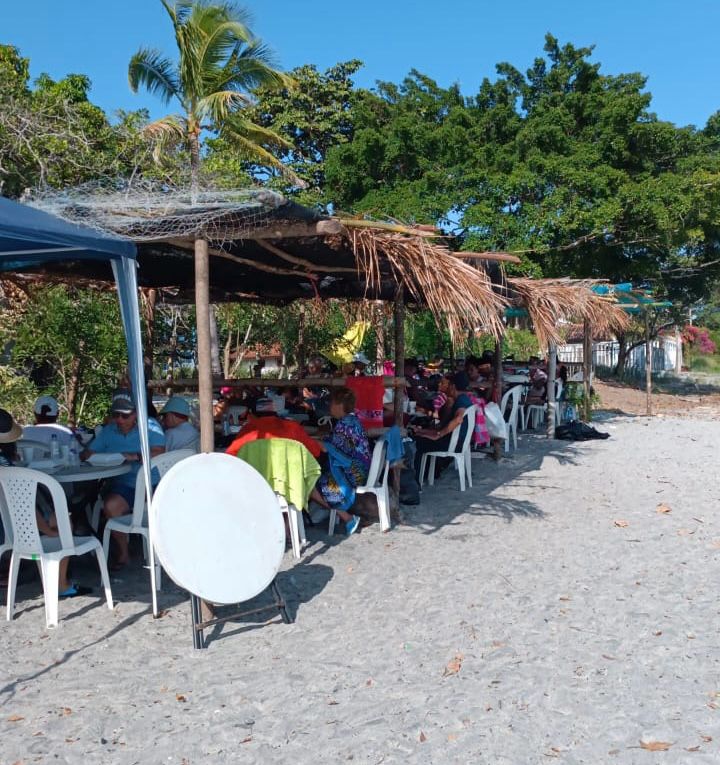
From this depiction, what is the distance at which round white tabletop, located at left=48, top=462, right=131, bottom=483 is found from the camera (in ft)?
14.6

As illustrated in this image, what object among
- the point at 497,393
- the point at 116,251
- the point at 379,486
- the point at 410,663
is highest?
the point at 116,251

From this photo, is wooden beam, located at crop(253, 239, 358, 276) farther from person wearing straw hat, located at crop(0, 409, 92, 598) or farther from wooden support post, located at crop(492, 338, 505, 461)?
wooden support post, located at crop(492, 338, 505, 461)

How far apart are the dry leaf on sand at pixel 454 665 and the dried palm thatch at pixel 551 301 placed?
5.75 m

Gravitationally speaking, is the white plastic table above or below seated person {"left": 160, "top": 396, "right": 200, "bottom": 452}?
below

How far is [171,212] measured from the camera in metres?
4.39

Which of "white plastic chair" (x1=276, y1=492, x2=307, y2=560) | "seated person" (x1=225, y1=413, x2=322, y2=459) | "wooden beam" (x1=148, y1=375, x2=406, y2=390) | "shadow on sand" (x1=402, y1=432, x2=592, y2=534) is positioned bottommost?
"shadow on sand" (x1=402, y1=432, x2=592, y2=534)

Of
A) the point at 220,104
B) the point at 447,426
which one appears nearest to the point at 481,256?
the point at 447,426

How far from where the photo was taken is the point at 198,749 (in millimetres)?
2873

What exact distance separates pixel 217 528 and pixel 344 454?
2.17 meters

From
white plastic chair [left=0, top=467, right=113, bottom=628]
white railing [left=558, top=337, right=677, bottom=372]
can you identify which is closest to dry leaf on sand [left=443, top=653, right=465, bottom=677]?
white plastic chair [left=0, top=467, right=113, bottom=628]

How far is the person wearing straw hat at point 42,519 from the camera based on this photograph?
434cm

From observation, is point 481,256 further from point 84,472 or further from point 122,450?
point 84,472

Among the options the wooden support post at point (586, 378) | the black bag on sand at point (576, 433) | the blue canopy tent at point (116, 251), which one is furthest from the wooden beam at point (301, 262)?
the wooden support post at point (586, 378)

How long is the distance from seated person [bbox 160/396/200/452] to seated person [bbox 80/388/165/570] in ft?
0.30
